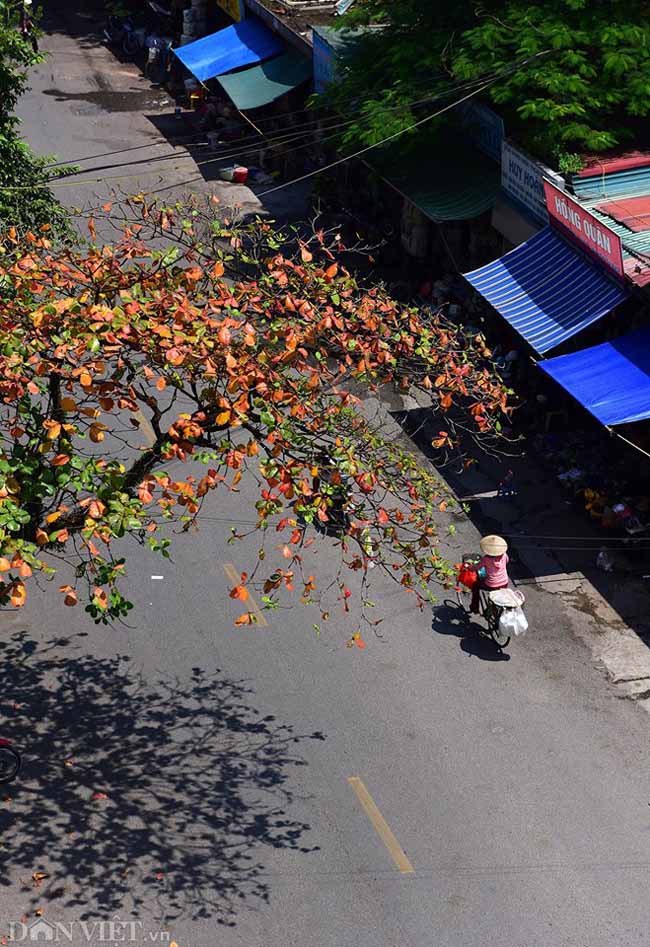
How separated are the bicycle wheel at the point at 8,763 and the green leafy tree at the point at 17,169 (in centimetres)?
778

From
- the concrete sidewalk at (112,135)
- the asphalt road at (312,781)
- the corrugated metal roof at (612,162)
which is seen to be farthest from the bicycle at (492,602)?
the concrete sidewalk at (112,135)

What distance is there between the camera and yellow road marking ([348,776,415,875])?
11297mm

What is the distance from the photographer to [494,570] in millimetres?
14289

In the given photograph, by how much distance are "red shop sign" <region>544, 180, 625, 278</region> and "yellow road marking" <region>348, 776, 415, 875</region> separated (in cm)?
814

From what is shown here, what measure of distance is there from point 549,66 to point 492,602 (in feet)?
31.0

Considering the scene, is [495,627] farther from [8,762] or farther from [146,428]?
[146,428]

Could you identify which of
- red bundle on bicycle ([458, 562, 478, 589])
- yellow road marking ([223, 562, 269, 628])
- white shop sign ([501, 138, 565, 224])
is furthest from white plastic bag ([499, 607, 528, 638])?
white shop sign ([501, 138, 565, 224])

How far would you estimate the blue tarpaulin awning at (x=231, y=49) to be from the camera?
29828 millimetres

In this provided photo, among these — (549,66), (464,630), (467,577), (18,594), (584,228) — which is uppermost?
(549,66)

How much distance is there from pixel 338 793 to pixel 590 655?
3.87 meters

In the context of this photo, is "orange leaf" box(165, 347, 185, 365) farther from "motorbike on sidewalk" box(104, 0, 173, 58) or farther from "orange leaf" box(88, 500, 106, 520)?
"motorbike on sidewalk" box(104, 0, 173, 58)

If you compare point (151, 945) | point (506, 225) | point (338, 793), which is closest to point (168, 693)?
point (338, 793)

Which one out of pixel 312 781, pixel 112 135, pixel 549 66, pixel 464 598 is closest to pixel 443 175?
pixel 549 66

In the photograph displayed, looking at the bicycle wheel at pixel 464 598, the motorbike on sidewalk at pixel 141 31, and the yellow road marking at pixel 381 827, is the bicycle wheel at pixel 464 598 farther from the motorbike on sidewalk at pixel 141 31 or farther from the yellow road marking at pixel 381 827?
the motorbike on sidewalk at pixel 141 31
